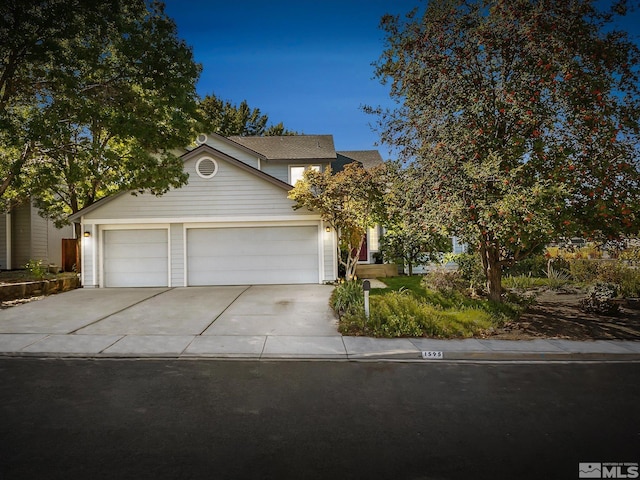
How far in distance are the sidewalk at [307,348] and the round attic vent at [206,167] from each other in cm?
774

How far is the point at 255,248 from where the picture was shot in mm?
14102

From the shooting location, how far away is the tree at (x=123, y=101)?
34.3ft

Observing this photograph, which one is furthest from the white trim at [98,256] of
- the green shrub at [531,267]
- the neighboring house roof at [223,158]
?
the green shrub at [531,267]

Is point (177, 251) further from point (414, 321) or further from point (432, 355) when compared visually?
point (432, 355)

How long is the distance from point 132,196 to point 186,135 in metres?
3.44

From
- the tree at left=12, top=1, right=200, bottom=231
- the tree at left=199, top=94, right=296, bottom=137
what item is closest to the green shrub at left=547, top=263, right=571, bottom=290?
the tree at left=12, top=1, right=200, bottom=231

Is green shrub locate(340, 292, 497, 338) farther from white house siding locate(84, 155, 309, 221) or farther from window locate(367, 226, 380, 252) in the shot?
window locate(367, 226, 380, 252)

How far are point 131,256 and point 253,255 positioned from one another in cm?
459

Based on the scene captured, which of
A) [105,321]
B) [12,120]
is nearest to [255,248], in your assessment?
[105,321]

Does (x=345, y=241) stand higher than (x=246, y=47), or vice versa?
(x=246, y=47)

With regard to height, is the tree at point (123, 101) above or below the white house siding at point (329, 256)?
above

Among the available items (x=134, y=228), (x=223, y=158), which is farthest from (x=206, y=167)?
(x=134, y=228)

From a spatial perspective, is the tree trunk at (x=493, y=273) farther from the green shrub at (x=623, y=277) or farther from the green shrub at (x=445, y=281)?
the green shrub at (x=623, y=277)

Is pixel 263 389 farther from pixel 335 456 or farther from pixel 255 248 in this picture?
pixel 255 248
